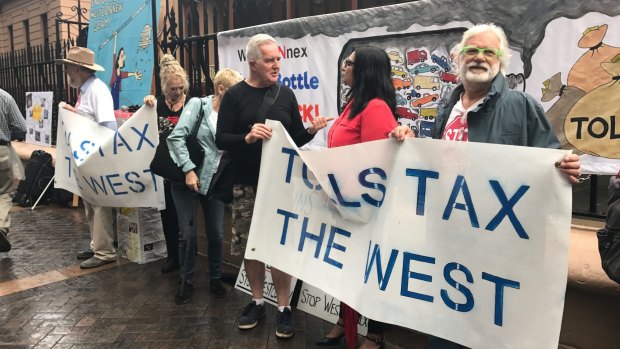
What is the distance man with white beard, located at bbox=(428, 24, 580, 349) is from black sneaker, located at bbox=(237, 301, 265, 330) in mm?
1991

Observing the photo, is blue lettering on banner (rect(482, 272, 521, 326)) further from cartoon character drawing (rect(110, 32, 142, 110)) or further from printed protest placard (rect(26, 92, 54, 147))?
printed protest placard (rect(26, 92, 54, 147))

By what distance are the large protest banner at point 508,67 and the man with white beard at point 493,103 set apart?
353mm

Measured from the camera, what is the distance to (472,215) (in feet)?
7.05

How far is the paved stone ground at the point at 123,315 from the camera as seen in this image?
11.1 feet

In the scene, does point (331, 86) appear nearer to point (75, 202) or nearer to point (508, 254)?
point (508, 254)

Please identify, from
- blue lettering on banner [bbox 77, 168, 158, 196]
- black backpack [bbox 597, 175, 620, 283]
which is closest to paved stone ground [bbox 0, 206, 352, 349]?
blue lettering on banner [bbox 77, 168, 158, 196]

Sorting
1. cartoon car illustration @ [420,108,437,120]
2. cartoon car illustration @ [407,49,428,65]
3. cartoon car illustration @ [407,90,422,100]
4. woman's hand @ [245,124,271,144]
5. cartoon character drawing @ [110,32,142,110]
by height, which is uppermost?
cartoon character drawing @ [110,32,142,110]

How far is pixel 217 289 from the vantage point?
4125 millimetres

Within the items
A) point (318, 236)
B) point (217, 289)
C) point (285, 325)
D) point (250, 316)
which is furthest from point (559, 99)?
point (217, 289)

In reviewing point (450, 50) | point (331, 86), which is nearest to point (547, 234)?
→ point (450, 50)

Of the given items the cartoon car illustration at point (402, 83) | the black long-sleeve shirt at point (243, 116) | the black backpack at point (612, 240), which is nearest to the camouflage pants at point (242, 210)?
the black long-sleeve shirt at point (243, 116)

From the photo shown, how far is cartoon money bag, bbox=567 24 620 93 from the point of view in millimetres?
2580

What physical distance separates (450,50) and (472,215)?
58.6 inches

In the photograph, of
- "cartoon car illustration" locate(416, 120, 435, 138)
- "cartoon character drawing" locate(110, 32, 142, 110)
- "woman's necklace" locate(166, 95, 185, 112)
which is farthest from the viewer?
"cartoon character drawing" locate(110, 32, 142, 110)
